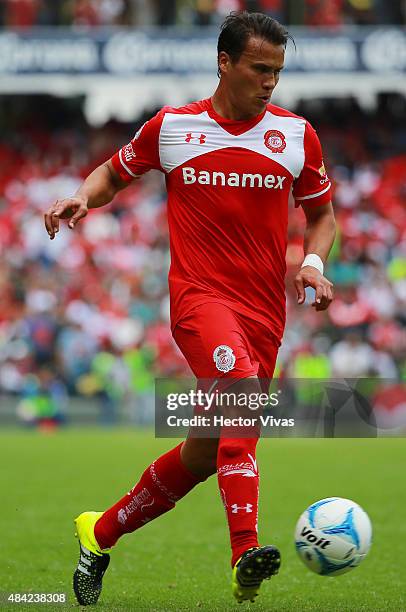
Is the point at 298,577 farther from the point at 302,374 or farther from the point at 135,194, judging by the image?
the point at 135,194

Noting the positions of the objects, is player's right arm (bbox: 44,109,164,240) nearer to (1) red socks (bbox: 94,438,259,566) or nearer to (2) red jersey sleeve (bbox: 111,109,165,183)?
(2) red jersey sleeve (bbox: 111,109,165,183)

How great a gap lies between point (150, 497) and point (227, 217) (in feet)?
4.53

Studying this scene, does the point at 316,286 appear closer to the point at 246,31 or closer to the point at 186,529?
the point at 246,31

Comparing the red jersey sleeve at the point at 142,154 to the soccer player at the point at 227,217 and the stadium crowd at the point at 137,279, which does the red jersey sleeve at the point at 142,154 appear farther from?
the stadium crowd at the point at 137,279

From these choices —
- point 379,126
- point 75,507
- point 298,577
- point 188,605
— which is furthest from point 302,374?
point 188,605

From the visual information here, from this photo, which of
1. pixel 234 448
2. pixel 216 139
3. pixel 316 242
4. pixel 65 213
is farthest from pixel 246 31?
pixel 234 448

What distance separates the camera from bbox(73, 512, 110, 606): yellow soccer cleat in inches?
→ 225

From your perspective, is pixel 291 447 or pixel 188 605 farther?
pixel 291 447

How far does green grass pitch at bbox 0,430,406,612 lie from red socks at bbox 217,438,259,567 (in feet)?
2.44

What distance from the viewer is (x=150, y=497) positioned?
577 cm

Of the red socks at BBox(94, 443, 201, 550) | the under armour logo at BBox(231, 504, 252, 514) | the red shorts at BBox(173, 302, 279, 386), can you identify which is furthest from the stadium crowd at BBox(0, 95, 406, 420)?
the under armour logo at BBox(231, 504, 252, 514)

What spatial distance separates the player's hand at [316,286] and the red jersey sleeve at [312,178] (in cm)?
52

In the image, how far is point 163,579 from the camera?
6.56 metres

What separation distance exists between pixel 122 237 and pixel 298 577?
15.8 m
